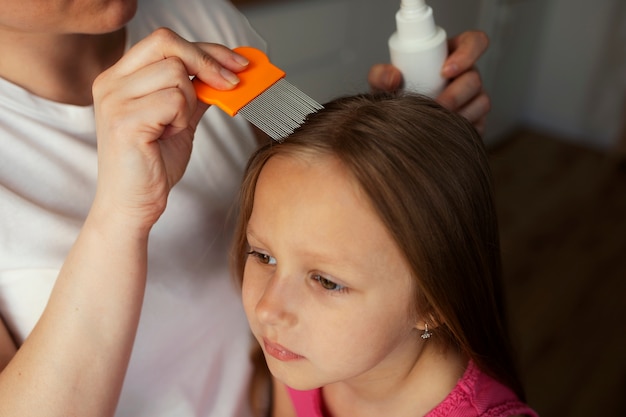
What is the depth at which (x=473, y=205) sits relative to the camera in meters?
0.75

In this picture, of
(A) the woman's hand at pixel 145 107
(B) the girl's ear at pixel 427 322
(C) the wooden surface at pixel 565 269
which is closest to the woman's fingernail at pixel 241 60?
(A) the woman's hand at pixel 145 107

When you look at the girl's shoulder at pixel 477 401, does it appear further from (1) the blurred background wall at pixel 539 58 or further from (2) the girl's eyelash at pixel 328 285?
(1) the blurred background wall at pixel 539 58

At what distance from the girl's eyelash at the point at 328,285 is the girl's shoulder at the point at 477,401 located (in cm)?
21

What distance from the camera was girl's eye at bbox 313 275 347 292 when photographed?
707 mm

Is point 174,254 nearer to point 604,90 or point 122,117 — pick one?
point 122,117

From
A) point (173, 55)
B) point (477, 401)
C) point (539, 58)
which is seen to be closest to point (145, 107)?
point (173, 55)

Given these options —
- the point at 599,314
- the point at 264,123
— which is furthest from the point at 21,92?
the point at 599,314

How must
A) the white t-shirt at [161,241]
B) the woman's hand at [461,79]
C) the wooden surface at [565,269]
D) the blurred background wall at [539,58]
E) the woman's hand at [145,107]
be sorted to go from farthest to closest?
the blurred background wall at [539,58] < the wooden surface at [565,269] < the woman's hand at [461,79] < the white t-shirt at [161,241] < the woman's hand at [145,107]

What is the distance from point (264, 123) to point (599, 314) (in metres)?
1.73

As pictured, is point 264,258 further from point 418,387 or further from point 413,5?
point 413,5

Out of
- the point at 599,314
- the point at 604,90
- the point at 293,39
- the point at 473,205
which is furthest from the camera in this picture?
the point at 604,90

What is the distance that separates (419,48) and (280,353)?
41cm

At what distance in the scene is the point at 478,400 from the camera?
0.79 meters

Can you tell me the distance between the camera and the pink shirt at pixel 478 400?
0.78 metres
